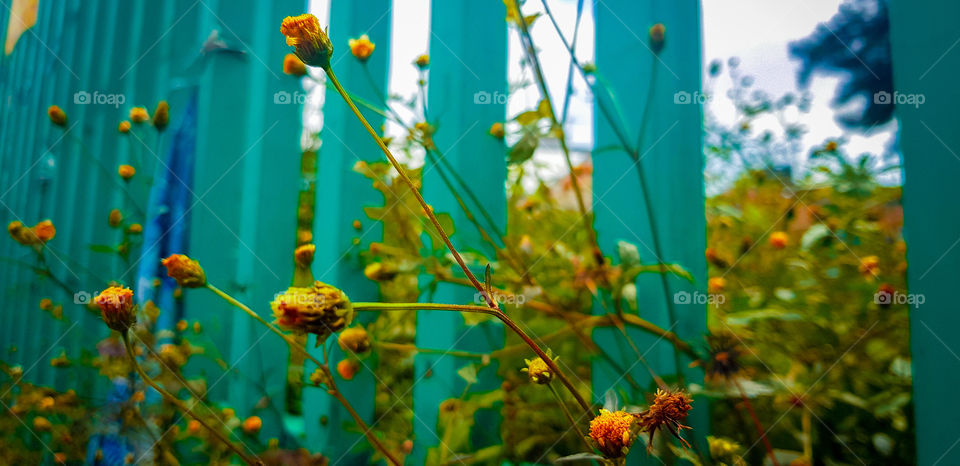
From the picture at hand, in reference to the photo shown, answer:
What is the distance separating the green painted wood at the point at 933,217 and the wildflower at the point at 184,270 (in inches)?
30.2

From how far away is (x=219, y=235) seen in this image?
0.95 meters

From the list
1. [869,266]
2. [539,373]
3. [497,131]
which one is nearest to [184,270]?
[539,373]

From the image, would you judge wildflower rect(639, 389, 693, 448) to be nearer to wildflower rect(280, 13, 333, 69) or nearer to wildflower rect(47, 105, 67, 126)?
wildflower rect(280, 13, 333, 69)

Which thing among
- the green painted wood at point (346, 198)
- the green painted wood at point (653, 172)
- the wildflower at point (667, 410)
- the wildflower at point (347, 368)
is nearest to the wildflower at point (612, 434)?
the wildflower at point (667, 410)

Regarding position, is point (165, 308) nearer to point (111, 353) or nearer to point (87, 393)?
point (111, 353)

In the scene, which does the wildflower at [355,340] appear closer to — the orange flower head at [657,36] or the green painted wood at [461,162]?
the green painted wood at [461,162]

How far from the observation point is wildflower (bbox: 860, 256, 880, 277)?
781 mm

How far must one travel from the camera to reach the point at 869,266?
0.78 metres

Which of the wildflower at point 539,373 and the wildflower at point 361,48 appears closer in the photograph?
the wildflower at point 539,373

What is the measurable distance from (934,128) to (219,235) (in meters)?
1.12

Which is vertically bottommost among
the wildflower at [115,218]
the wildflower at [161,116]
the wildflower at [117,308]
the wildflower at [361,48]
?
the wildflower at [117,308]

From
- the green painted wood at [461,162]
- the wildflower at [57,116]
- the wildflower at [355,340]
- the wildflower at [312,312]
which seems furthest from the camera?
the wildflower at [57,116]

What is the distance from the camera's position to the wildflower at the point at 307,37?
0.37 metres

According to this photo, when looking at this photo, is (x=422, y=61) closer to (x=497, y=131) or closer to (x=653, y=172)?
(x=497, y=131)
